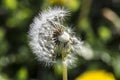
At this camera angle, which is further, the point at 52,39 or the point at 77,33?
the point at 77,33

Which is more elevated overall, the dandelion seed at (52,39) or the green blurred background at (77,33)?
the green blurred background at (77,33)

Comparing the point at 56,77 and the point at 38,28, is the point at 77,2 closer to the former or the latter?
the point at 56,77

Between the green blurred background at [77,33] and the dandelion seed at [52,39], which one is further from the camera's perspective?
the green blurred background at [77,33]

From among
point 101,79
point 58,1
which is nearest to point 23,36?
point 58,1

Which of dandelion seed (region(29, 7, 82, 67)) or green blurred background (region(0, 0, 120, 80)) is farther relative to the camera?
green blurred background (region(0, 0, 120, 80))

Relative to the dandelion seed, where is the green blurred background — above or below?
above
